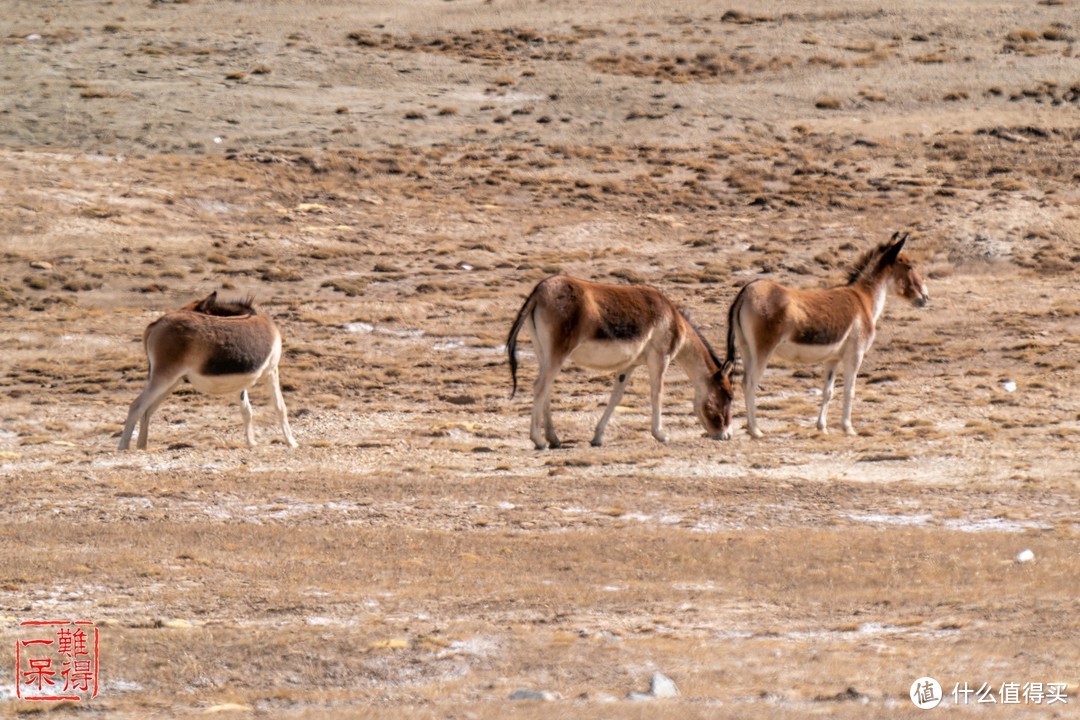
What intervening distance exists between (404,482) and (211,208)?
1712 centimetres

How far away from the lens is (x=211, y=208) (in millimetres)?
30125

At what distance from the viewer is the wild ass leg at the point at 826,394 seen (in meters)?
17.9

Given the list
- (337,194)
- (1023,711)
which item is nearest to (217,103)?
(337,194)

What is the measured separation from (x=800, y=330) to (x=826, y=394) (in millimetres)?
1145

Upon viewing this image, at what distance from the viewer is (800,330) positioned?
691 inches

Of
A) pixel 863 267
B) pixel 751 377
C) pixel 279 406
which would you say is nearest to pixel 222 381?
pixel 279 406

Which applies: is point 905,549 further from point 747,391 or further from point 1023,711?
point 747,391

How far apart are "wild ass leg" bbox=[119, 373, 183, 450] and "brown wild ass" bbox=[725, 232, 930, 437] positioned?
611 centimetres

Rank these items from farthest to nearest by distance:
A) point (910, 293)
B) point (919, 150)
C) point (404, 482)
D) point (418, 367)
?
point (919, 150)
point (418, 367)
point (910, 293)
point (404, 482)

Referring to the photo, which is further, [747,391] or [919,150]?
[919,150]

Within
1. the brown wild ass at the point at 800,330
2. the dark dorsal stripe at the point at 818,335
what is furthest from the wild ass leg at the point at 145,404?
the dark dorsal stripe at the point at 818,335

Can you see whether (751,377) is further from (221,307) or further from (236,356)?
(221,307)

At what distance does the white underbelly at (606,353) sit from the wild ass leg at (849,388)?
108 inches

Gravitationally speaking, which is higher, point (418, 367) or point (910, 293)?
point (910, 293)
